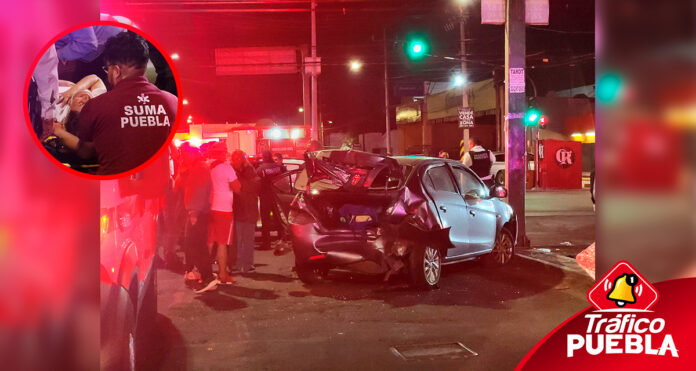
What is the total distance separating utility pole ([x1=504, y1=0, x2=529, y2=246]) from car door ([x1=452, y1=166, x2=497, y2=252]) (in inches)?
70.2

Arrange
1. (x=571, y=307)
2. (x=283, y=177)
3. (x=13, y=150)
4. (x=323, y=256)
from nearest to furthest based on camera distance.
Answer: (x=13, y=150) < (x=571, y=307) < (x=323, y=256) < (x=283, y=177)

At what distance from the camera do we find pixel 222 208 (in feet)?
28.2

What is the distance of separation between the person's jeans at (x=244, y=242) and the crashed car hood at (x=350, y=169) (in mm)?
1471

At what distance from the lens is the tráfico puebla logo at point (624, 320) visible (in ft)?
13.8

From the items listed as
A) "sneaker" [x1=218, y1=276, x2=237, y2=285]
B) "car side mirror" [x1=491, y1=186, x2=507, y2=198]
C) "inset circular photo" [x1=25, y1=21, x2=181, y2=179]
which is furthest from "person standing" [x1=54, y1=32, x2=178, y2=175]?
"car side mirror" [x1=491, y1=186, x2=507, y2=198]

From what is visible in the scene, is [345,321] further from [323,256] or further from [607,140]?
[607,140]

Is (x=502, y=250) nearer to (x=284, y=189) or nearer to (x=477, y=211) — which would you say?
(x=477, y=211)

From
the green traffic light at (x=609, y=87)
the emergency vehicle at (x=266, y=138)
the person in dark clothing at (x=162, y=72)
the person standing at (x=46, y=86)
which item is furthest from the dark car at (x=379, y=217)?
the emergency vehicle at (x=266, y=138)

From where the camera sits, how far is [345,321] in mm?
6703

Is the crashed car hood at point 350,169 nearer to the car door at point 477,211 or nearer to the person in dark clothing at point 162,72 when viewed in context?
the car door at point 477,211

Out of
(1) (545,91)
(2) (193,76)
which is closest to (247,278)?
(2) (193,76)

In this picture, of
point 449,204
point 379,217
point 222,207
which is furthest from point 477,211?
point 222,207

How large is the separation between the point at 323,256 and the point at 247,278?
154 cm

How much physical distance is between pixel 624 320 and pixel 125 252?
127 inches
